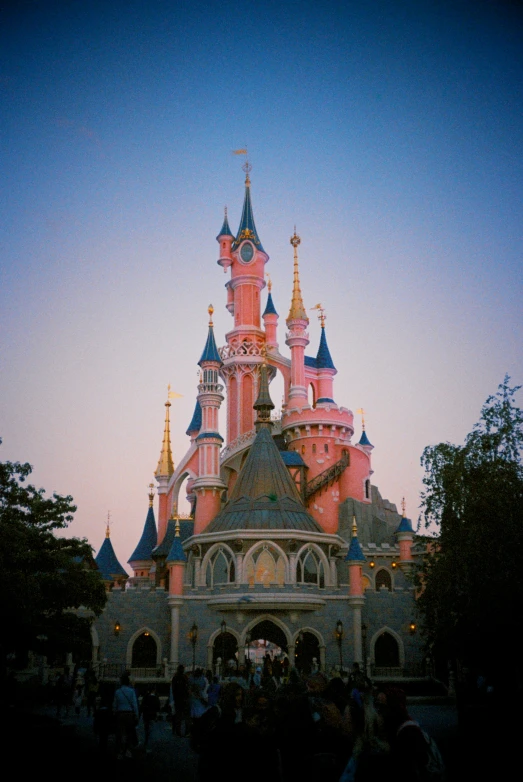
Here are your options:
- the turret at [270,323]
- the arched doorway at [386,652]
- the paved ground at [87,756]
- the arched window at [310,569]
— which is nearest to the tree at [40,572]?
the paved ground at [87,756]

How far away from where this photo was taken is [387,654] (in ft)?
131

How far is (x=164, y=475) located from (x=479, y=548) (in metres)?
39.1

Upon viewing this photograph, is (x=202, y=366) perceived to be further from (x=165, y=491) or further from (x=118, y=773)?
(x=118, y=773)

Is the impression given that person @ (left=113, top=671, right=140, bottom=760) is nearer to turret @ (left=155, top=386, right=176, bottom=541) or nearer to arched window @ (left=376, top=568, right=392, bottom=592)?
arched window @ (left=376, top=568, right=392, bottom=592)

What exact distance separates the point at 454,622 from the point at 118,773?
57.5 ft

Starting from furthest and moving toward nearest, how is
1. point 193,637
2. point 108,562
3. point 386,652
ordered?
1. point 108,562
2. point 386,652
3. point 193,637

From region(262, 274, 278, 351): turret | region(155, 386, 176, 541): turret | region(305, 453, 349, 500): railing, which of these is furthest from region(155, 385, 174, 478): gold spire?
region(305, 453, 349, 500): railing

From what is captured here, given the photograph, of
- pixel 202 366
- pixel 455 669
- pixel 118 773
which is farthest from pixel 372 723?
pixel 202 366

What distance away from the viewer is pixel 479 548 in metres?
24.1

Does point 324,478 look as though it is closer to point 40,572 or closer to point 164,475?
point 164,475

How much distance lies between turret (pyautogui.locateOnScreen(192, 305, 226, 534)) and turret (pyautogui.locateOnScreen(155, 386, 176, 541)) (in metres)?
10.7

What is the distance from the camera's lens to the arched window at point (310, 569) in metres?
38.5

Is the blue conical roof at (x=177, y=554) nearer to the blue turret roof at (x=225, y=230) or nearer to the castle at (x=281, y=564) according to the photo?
the castle at (x=281, y=564)

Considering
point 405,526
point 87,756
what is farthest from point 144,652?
point 87,756
